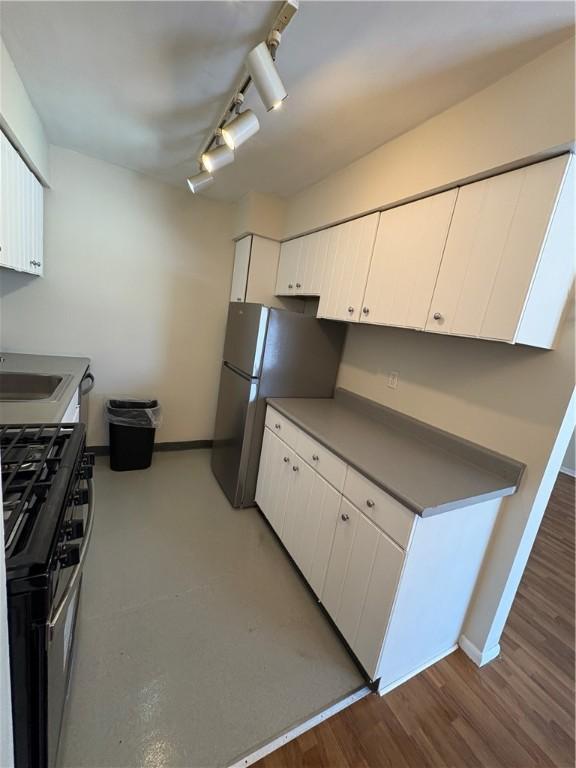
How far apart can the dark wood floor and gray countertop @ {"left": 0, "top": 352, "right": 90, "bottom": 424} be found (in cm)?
149

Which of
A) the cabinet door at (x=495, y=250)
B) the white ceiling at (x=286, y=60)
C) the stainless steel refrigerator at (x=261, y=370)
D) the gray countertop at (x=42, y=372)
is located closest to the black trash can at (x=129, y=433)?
the gray countertop at (x=42, y=372)

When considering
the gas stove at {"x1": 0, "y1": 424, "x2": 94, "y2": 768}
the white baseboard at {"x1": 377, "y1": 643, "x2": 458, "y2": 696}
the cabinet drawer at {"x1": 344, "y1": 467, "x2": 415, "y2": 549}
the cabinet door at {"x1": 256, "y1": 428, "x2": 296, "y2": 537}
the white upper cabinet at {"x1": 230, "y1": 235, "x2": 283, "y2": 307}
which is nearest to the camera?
the gas stove at {"x1": 0, "y1": 424, "x2": 94, "y2": 768}

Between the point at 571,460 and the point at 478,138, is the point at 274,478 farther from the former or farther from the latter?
Result: the point at 571,460

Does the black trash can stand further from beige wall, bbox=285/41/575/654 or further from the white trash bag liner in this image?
beige wall, bbox=285/41/575/654

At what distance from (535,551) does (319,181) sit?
3.26m

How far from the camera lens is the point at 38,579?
0.59 metres

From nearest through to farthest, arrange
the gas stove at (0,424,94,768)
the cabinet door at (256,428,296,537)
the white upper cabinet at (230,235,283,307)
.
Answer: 1. the gas stove at (0,424,94,768)
2. the cabinet door at (256,428,296,537)
3. the white upper cabinet at (230,235,283,307)

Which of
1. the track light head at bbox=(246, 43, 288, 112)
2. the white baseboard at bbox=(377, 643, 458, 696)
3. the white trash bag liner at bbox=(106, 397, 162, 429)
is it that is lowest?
the white baseboard at bbox=(377, 643, 458, 696)

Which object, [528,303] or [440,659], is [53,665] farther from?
[528,303]

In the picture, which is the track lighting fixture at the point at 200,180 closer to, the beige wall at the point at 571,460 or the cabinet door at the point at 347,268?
the cabinet door at the point at 347,268

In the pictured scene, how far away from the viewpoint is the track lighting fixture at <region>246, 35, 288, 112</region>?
109 centimetres

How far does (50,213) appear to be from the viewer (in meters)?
2.38

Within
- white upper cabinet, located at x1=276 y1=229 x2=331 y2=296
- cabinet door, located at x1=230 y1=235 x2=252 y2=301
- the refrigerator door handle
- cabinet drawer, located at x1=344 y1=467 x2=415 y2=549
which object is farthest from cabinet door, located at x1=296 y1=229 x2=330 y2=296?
cabinet drawer, located at x1=344 y1=467 x2=415 y2=549

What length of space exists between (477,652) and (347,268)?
2.16m
